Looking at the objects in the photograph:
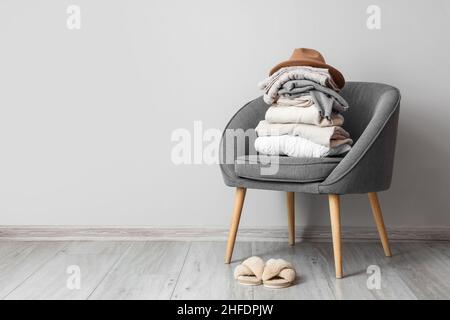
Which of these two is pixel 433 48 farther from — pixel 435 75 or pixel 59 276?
pixel 59 276

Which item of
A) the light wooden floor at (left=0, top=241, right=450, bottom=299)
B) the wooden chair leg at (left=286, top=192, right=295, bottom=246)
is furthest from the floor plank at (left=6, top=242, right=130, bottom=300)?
the wooden chair leg at (left=286, top=192, right=295, bottom=246)

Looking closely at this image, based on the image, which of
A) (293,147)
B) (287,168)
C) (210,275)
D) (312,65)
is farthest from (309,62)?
(210,275)

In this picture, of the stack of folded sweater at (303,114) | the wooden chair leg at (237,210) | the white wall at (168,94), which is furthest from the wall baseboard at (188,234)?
the stack of folded sweater at (303,114)

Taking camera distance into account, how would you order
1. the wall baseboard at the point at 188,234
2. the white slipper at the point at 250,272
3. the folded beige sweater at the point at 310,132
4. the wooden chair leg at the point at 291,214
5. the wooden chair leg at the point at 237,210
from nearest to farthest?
1. the white slipper at the point at 250,272
2. the folded beige sweater at the point at 310,132
3. the wooden chair leg at the point at 237,210
4. the wooden chair leg at the point at 291,214
5. the wall baseboard at the point at 188,234

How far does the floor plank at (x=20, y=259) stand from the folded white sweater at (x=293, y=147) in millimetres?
1008

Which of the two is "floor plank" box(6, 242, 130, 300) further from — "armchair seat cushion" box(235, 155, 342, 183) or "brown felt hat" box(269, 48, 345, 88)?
"brown felt hat" box(269, 48, 345, 88)

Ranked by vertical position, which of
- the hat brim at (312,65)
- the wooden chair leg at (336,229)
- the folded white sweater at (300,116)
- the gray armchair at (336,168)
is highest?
the hat brim at (312,65)

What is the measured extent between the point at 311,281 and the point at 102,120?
1265 millimetres

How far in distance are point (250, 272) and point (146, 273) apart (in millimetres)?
403

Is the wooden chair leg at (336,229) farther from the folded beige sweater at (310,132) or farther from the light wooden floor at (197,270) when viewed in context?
the folded beige sweater at (310,132)

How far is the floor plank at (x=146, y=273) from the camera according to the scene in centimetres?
205

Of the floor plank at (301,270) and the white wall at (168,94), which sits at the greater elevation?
the white wall at (168,94)

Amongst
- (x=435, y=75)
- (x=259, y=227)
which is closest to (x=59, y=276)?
(x=259, y=227)

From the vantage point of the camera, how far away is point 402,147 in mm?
2822
